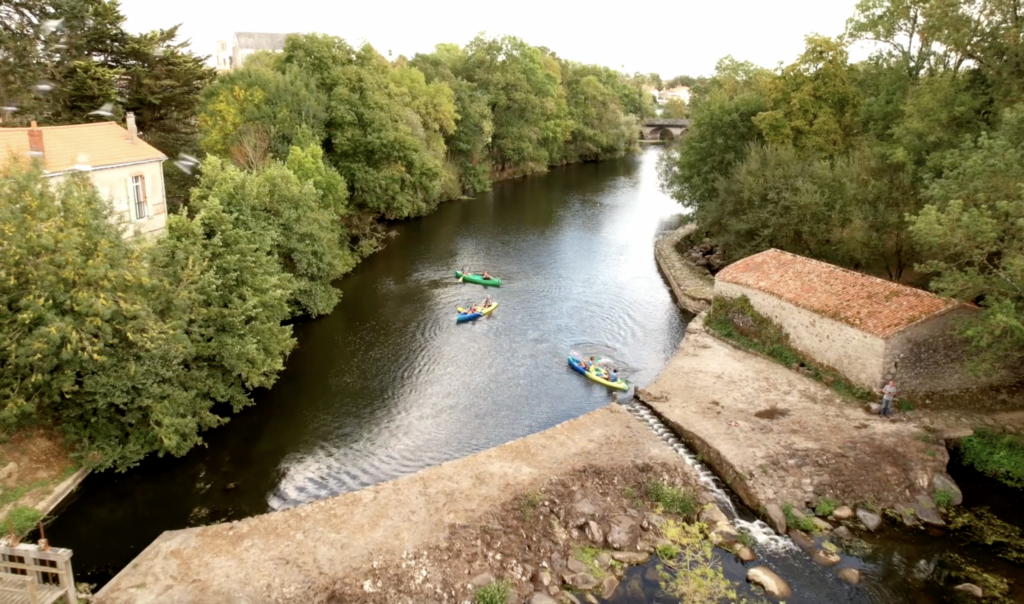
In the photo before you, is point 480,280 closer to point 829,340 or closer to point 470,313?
point 470,313

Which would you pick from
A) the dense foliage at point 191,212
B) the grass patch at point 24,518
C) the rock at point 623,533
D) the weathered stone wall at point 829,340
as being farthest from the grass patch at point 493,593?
the weathered stone wall at point 829,340

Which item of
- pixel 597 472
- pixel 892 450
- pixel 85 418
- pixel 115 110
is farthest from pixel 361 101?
pixel 892 450

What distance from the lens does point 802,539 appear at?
15609 mm

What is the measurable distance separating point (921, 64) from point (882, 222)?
9846mm

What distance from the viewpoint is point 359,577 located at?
13.8 m

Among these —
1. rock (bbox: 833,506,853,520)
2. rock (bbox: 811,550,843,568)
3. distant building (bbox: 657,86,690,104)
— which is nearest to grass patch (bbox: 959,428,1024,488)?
rock (bbox: 833,506,853,520)

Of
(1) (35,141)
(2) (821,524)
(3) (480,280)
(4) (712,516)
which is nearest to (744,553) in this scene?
(4) (712,516)

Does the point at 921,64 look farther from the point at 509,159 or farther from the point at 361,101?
the point at 509,159

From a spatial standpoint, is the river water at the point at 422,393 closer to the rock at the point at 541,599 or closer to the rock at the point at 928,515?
the rock at the point at 928,515

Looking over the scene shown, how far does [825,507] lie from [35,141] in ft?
87.4

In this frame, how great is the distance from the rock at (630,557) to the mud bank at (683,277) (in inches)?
655

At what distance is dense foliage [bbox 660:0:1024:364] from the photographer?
18031mm

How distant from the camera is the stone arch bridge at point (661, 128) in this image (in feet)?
366

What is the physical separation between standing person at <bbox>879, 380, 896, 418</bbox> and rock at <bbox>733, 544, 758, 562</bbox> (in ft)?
25.1
